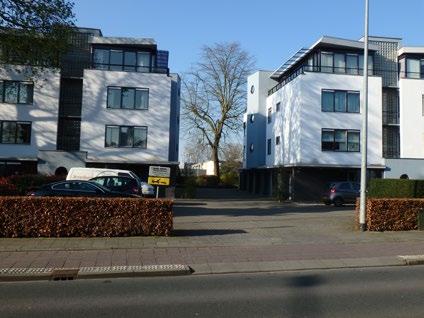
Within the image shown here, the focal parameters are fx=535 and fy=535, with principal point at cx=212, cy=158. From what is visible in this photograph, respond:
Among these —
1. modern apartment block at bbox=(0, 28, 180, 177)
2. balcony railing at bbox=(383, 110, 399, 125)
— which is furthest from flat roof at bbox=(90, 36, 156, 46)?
balcony railing at bbox=(383, 110, 399, 125)

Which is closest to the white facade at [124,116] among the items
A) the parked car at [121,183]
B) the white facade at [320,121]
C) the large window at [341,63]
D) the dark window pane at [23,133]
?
the dark window pane at [23,133]

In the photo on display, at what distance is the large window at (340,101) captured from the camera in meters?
38.1

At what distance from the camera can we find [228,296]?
8.15 metres

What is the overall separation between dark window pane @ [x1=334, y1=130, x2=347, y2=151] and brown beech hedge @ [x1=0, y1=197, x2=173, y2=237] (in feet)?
83.9

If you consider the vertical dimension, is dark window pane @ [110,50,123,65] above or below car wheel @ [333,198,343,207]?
above

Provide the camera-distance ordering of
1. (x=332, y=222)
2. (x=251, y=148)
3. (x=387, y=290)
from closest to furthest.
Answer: (x=387, y=290) → (x=332, y=222) → (x=251, y=148)

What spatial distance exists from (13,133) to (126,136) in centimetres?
801

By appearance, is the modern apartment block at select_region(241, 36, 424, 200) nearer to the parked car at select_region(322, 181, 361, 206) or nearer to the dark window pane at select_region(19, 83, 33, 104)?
the parked car at select_region(322, 181, 361, 206)

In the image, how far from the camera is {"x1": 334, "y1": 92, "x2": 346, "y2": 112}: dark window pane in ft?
125

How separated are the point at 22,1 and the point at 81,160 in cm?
1810

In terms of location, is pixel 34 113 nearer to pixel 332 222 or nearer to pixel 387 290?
pixel 332 222

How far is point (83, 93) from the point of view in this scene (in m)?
39.1

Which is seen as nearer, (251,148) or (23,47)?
(23,47)

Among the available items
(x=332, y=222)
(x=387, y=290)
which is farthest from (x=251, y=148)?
(x=387, y=290)
